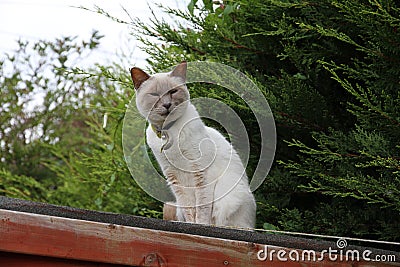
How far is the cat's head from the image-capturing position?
1637mm

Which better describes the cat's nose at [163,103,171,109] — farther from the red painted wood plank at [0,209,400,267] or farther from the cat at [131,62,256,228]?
the red painted wood plank at [0,209,400,267]

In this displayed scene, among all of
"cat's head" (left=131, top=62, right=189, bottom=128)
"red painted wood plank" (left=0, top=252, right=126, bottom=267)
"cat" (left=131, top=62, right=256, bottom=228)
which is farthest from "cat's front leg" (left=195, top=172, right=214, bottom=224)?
"red painted wood plank" (left=0, top=252, right=126, bottom=267)

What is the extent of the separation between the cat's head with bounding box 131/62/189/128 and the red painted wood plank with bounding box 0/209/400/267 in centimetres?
49

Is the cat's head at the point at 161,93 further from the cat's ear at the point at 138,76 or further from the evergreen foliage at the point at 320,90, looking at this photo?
the evergreen foliage at the point at 320,90

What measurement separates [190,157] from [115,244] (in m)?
0.56

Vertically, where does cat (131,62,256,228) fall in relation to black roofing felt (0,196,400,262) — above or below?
above

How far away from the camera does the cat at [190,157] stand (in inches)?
65.1

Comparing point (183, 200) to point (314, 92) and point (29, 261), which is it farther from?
point (29, 261)

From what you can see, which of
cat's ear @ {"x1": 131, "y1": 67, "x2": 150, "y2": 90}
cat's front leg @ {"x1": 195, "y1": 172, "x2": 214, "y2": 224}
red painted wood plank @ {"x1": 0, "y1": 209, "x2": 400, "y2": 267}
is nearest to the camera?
red painted wood plank @ {"x1": 0, "y1": 209, "x2": 400, "y2": 267}

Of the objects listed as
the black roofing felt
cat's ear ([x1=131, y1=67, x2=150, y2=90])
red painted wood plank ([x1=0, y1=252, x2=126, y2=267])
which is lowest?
red painted wood plank ([x1=0, y1=252, x2=126, y2=267])

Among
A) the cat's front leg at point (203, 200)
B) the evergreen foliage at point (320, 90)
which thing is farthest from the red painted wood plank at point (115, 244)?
the evergreen foliage at point (320, 90)

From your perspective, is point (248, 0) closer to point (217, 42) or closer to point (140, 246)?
point (217, 42)

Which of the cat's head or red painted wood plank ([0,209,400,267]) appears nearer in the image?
red painted wood plank ([0,209,400,267])

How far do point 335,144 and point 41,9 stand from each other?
9.60 ft
